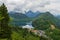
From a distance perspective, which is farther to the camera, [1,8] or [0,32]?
[1,8]

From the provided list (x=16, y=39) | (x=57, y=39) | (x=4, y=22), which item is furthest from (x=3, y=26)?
(x=57, y=39)

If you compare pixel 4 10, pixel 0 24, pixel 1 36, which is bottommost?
pixel 1 36

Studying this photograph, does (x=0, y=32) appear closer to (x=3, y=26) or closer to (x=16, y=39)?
(x=3, y=26)

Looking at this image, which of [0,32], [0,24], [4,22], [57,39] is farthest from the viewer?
[57,39]

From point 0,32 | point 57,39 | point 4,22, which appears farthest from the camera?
point 57,39

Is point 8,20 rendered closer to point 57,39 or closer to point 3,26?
point 3,26

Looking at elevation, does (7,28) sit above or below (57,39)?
below

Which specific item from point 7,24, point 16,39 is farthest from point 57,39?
point 7,24

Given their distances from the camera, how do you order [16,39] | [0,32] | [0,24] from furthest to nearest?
[16,39] < [0,24] < [0,32]

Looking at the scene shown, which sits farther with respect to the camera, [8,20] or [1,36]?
[8,20]
